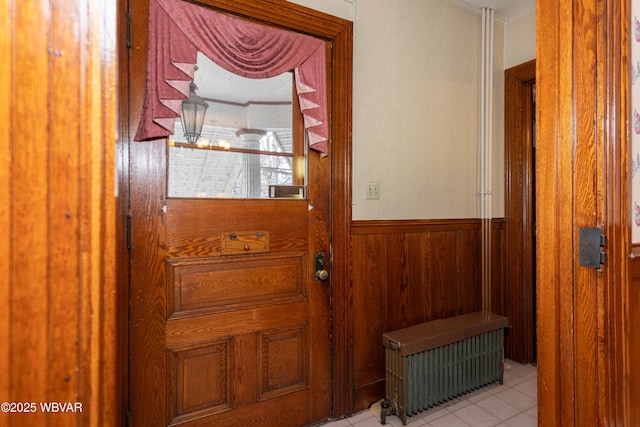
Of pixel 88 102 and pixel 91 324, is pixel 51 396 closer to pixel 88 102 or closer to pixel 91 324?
pixel 91 324

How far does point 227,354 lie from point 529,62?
115 inches

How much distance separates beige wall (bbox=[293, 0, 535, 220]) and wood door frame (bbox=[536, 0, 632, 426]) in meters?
1.16

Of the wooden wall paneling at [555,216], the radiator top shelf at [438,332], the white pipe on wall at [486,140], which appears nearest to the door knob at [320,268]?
the radiator top shelf at [438,332]

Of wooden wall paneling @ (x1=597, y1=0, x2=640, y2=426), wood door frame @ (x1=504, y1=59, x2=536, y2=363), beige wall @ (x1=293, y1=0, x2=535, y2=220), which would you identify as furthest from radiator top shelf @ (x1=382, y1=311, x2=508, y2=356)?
wooden wall paneling @ (x1=597, y1=0, x2=640, y2=426)

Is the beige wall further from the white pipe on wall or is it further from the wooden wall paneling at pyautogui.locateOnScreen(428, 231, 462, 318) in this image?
the wooden wall paneling at pyautogui.locateOnScreen(428, 231, 462, 318)

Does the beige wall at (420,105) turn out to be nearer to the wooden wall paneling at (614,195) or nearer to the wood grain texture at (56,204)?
the wooden wall paneling at (614,195)

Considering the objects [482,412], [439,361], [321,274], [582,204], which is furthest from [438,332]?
[582,204]

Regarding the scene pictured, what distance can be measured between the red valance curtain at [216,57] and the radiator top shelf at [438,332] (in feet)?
3.87

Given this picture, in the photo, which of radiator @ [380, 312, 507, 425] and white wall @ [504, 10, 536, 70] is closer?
radiator @ [380, 312, 507, 425]

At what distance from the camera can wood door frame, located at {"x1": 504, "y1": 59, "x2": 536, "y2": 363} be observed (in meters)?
2.62

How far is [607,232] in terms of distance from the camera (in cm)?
81

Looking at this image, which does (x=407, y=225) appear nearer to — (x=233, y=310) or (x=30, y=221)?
(x=233, y=310)

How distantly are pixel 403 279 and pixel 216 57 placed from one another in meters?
1.68

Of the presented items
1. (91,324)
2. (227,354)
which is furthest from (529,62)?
(91,324)
